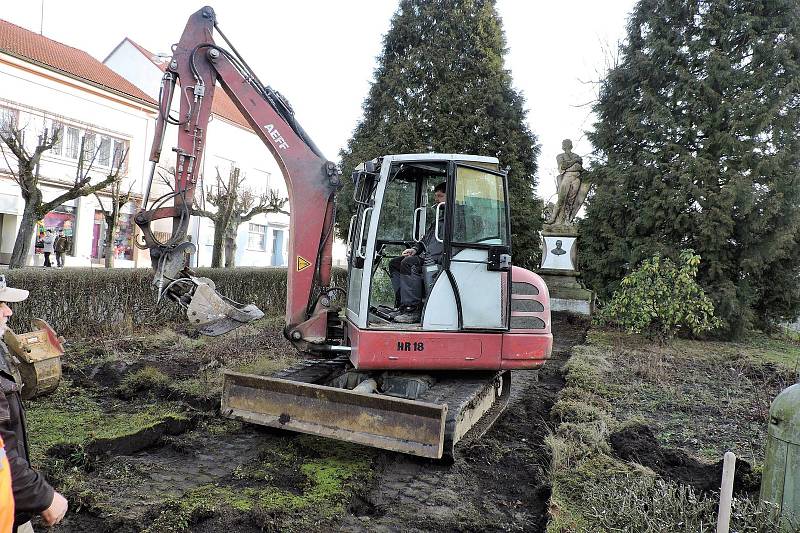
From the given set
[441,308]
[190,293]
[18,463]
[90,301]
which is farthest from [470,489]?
[90,301]

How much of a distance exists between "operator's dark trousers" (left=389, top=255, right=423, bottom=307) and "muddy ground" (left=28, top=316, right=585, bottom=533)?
136cm

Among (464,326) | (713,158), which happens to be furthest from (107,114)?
(464,326)

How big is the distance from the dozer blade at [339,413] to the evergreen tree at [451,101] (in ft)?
42.9

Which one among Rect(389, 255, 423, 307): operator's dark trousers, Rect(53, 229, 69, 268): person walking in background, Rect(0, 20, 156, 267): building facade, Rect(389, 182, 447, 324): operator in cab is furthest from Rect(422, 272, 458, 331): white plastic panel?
Rect(53, 229, 69, 268): person walking in background

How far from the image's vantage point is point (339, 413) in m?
4.79

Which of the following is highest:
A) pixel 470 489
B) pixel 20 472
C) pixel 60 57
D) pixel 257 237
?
pixel 60 57

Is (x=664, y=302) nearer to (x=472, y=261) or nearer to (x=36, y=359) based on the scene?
(x=472, y=261)

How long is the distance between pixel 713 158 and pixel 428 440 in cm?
1093

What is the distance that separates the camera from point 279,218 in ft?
121

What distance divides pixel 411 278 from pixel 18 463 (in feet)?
Answer: 12.3

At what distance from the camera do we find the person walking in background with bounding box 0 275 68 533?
2.12 meters

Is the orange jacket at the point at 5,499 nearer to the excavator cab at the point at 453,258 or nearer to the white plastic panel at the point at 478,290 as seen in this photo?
the excavator cab at the point at 453,258

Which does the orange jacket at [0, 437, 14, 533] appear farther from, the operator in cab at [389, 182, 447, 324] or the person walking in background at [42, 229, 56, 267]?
the person walking in background at [42, 229, 56, 267]

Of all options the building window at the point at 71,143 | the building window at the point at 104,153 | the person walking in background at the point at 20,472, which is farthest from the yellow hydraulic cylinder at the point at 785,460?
the building window at the point at 104,153
